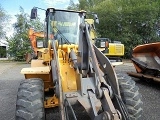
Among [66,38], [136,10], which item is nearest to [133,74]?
[66,38]

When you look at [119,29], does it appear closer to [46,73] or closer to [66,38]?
[66,38]

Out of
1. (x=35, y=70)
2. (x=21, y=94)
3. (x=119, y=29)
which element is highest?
(x=119, y=29)

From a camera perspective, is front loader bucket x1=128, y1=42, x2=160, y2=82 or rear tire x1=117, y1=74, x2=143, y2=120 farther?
front loader bucket x1=128, y1=42, x2=160, y2=82

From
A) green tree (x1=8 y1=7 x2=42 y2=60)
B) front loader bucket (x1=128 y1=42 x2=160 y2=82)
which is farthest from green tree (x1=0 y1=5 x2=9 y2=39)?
front loader bucket (x1=128 y1=42 x2=160 y2=82)

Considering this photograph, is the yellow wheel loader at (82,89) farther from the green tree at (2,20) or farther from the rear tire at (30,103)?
the green tree at (2,20)

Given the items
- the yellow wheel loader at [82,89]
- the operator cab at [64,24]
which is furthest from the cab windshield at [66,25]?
the yellow wheel loader at [82,89]

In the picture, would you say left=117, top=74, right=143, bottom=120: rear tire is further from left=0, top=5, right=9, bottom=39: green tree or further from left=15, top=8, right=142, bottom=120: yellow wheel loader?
left=0, top=5, right=9, bottom=39: green tree

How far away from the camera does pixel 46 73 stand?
4246 millimetres

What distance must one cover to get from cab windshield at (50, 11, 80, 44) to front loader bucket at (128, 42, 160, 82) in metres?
2.74

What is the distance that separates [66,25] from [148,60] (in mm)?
3367

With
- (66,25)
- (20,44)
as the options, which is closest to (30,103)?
(66,25)

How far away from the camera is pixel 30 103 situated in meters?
3.41

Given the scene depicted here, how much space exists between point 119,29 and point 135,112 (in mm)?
20346

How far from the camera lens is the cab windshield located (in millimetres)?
5710
